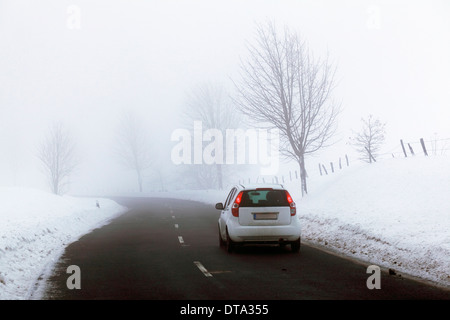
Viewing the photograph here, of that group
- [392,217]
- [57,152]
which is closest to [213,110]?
[57,152]

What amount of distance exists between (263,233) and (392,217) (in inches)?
221

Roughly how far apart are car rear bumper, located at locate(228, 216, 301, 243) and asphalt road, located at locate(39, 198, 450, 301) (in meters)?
0.44

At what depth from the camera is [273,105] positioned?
93.8 ft

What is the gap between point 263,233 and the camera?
37.5 feet

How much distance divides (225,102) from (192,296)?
162ft

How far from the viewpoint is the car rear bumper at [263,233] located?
1143 cm

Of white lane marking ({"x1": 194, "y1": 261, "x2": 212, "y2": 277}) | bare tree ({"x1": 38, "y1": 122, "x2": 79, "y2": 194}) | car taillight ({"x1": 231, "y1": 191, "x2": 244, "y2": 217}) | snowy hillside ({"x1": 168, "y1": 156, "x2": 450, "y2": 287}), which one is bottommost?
white lane marking ({"x1": 194, "y1": 261, "x2": 212, "y2": 277})

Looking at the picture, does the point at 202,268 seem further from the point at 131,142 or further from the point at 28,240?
the point at 131,142

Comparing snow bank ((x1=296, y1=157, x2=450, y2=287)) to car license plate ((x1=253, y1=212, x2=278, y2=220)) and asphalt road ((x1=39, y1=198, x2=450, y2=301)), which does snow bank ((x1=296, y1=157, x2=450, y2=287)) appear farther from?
car license plate ((x1=253, y1=212, x2=278, y2=220))

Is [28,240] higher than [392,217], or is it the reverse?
[392,217]

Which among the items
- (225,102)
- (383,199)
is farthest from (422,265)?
(225,102)

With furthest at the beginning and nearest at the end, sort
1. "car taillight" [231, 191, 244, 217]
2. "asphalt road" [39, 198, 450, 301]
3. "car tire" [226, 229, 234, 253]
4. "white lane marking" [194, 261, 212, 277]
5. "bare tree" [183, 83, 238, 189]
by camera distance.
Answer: "bare tree" [183, 83, 238, 189]
"car tire" [226, 229, 234, 253]
"car taillight" [231, 191, 244, 217]
"white lane marking" [194, 261, 212, 277]
"asphalt road" [39, 198, 450, 301]

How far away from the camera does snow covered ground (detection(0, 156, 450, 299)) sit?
9516mm

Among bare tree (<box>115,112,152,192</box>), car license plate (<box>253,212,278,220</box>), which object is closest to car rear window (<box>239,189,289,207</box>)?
car license plate (<box>253,212,278,220</box>)
